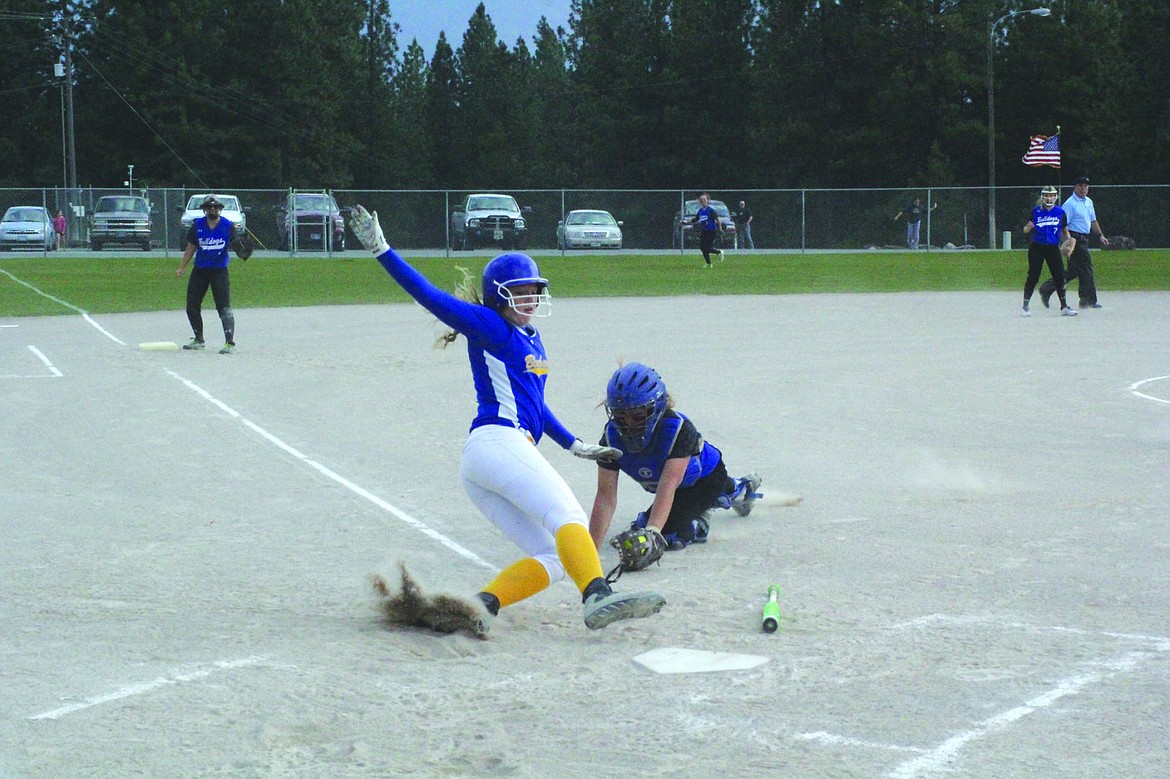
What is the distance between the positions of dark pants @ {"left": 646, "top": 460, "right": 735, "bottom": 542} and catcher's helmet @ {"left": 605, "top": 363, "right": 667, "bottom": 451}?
0.70 metres

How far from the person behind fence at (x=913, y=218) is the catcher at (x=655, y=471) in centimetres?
4314

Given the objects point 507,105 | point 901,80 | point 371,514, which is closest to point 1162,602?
point 371,514

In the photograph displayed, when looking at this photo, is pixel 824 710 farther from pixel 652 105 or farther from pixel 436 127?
pixel 436 127

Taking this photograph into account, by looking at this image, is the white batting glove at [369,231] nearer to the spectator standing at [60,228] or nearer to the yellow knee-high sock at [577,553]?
the yellow knee-high sock at [577,553]

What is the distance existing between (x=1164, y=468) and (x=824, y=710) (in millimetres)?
6031

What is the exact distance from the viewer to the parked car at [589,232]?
48.2 metres

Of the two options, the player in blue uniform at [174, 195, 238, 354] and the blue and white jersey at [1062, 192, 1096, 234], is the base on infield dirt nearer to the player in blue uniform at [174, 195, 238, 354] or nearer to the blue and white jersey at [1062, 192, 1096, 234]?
the player in blue uniform at [174, 195, 238, 354]

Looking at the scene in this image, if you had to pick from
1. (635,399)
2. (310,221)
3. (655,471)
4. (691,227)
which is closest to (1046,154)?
(691,227)

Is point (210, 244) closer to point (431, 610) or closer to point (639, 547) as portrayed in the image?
point (639, 547)

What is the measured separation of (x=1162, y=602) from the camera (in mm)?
6711

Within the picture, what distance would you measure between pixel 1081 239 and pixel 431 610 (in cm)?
1936

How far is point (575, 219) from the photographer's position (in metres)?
48.5

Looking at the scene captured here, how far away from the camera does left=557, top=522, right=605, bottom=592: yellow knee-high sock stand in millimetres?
6070

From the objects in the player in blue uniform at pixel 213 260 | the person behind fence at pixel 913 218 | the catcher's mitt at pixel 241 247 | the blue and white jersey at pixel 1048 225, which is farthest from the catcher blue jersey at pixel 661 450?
the person behind fence at pixel 913 218
